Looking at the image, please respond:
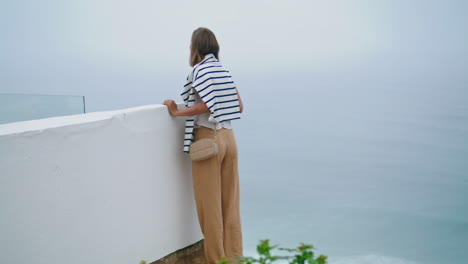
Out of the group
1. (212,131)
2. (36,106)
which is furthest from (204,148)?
(36,106)

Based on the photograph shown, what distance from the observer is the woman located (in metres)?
3.01

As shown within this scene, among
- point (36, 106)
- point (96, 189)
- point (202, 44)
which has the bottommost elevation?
point (96, 189)

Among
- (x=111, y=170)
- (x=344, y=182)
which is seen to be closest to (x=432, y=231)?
(x=344, y=182)

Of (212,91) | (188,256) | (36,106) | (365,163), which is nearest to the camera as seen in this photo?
(212,91)

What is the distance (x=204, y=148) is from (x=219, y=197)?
1.09ft

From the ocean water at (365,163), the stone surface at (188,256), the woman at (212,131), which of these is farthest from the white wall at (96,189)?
the ocean water at (365,163)

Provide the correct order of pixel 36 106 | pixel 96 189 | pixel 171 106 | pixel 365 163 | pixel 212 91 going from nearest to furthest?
pixel 96 189 → pixel 212 91 → pixel 171 106 → pixel 36 106 → pixel 365 163

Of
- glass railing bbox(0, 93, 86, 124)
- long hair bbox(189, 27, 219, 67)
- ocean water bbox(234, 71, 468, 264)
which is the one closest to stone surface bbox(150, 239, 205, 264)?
glass railing bbox(0, 93, 86, 124)

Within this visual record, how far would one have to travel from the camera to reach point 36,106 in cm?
Answer: 322

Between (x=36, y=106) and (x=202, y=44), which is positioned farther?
(x=36, y=106)

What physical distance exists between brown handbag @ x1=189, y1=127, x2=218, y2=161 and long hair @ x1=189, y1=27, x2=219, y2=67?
0.44 metres

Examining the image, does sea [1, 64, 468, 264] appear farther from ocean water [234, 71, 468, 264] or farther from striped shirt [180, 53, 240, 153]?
striped shirt [180, 53, 240, 153]

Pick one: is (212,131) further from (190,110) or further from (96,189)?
(96,189)

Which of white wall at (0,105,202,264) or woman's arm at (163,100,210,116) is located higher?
woman's arm at (163,100,210,116)
